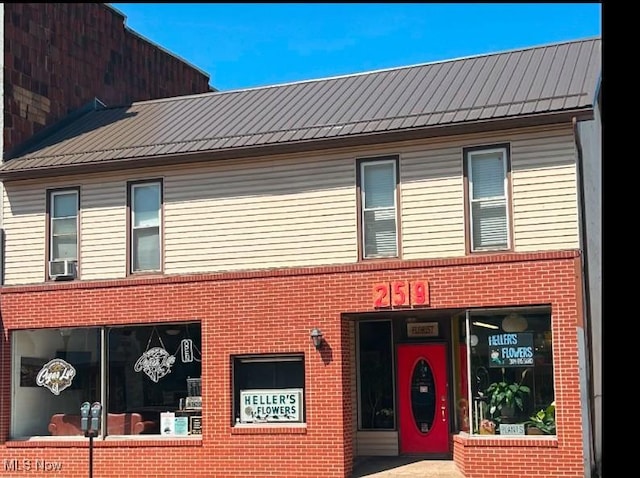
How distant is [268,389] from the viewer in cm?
1636

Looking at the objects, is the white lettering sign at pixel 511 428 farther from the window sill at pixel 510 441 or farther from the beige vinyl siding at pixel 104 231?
the beige vinyl siding at pixel 104 231

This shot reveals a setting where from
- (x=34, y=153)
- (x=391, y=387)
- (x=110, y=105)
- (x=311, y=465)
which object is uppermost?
(x=110, y=105)

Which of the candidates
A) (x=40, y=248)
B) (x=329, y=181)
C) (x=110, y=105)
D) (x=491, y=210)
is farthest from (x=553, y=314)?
(x=110, y=105)

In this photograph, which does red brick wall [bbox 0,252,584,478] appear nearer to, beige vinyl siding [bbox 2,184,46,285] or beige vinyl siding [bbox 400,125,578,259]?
beige vinyl siding [bbox 400,125,578,259]

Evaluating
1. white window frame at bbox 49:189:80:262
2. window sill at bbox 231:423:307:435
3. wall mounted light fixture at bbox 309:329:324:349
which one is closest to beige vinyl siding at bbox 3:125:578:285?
white window frame at bbox 49:189:80:262

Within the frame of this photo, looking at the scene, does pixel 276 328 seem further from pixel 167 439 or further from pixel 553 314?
pixel 553 314

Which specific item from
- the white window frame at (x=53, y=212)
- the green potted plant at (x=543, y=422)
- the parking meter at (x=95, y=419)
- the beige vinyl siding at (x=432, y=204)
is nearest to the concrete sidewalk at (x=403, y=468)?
the green potted plant at (x=543, y=422)

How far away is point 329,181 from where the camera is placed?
16250mm

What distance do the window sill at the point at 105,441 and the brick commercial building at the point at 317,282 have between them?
0.05 metres

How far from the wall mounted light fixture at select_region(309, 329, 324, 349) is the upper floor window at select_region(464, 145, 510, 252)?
307cm

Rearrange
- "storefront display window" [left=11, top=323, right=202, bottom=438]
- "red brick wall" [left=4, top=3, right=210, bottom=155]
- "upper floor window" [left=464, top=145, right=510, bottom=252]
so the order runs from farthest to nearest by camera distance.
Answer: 1. "red brick wall" [left=4, top=3, right=210, bottom=155]
2. "storefront display window" [left=11, top=323, right=202, bottom=438]
3. "upper floor window" [left=464, top=145, right=510, bottom=252]

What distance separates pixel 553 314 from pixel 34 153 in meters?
11.0

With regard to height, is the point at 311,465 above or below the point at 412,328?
below

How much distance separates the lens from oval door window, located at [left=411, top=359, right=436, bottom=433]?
669 inches
